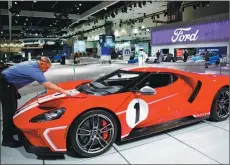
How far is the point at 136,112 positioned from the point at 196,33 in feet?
56.7

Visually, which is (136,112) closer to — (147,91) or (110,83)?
(147,91)

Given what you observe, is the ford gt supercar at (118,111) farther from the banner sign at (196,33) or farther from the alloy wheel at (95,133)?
the banner sign at (196,33)

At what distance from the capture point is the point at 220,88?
3.81m

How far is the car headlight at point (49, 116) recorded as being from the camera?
2605 millimetres

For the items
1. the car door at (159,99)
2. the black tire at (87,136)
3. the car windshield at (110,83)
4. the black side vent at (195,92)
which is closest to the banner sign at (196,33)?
the black side vent at (195,92)

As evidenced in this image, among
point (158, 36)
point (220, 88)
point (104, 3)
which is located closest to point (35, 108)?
point (220, 88)

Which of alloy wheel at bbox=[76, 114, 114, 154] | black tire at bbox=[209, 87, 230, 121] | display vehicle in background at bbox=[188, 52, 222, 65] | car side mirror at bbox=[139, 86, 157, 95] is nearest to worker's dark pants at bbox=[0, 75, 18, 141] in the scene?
alloy wheel at bbox=[76, 114, 114, 154]

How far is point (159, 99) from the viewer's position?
10.4 ft

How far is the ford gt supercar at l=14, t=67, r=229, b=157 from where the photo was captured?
8.52ft

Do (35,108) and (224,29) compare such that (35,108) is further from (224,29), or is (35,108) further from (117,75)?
(224,29)

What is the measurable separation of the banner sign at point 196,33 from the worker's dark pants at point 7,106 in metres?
15.5

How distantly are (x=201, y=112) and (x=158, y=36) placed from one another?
798 inches

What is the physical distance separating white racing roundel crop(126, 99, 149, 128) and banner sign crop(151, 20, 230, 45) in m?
14.6

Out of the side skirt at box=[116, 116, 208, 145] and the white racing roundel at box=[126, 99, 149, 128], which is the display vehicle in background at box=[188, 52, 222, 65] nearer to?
the side skirt at box=[116, 116, 208, 145]
